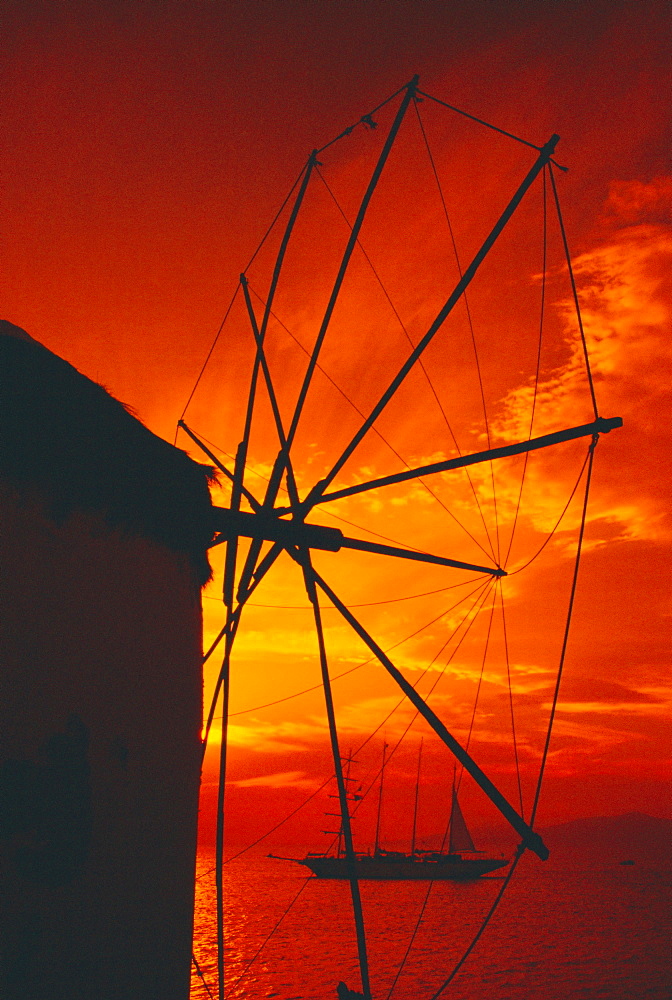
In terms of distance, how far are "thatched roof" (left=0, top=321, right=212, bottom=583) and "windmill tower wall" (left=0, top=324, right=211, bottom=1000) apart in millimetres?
17

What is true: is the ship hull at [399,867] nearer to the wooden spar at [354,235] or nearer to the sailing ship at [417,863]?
the sailing ship at [417,863]

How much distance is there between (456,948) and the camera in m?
54.4

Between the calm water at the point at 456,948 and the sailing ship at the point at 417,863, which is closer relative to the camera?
the calm water at the point at 456,948

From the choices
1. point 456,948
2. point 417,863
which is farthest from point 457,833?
point 456,948

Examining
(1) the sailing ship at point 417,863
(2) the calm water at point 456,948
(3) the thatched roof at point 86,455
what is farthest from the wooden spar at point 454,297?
(1) the sailing ship at point 417,863

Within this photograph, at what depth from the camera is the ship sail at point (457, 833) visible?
300 feet

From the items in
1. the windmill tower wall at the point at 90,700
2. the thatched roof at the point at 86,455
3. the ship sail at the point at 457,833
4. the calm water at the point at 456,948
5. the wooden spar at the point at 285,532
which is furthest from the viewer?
the ship sail at the point at 457,833

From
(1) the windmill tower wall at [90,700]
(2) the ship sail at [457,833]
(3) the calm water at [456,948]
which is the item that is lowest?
(3) the calm water at [456,948]

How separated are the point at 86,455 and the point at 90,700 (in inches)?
95.3

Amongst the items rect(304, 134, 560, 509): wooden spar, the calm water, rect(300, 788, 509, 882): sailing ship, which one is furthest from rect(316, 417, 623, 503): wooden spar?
rect(300, 788, 509, 882): sailing ship

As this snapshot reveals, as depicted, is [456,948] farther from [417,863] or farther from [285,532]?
[285,532]

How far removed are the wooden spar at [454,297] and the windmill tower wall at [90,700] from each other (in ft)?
5.10

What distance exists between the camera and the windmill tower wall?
241 inches

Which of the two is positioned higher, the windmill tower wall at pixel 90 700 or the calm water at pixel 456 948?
the windmill tower wall at pixel 90 700
